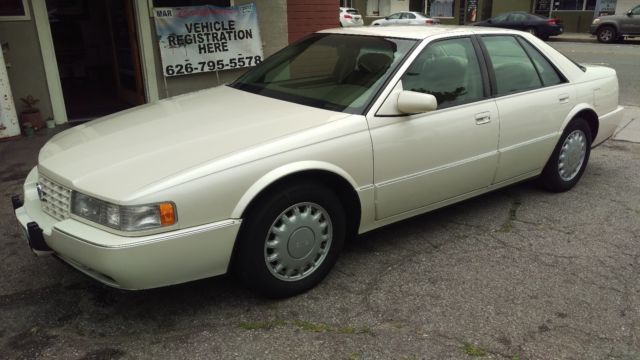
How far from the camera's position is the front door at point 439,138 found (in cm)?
341

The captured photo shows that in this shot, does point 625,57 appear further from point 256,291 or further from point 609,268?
point 256,291

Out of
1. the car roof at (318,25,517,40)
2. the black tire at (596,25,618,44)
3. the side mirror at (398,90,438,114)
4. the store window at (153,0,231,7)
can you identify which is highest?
the store window at (153,0,231,7)

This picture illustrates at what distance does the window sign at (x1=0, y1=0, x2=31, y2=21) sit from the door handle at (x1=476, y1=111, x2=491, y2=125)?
579 centimetres

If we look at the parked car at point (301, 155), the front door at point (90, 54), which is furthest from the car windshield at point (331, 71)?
the front door at point (90, 54)

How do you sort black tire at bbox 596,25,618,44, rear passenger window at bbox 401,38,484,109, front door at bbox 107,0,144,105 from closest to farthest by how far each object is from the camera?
rear passenger window at bbox 401,38,484,109 → front door at bbox 107,0,144,105 → black tire at bbox 596,25,618,44

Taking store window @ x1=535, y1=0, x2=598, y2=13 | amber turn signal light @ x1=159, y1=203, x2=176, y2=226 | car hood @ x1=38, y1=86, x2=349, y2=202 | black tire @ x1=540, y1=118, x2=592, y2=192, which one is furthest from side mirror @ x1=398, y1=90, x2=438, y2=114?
store window @ x1=535, y1=0, x2=598, y2=13

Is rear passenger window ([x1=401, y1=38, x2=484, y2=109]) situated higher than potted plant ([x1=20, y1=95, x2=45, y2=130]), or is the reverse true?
rear passenger window ([x1=401, y1=38, x2=484, y2=109])

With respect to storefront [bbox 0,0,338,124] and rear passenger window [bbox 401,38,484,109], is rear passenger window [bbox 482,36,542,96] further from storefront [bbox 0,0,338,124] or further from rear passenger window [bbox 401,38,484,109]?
storefront [bbox 0,0,338,124]

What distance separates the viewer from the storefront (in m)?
6.79

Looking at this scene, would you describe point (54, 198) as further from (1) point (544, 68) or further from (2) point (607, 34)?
(2) point (607, 34)

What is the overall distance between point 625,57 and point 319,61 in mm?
15739

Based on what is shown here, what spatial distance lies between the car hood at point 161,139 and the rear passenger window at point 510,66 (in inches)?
62.3

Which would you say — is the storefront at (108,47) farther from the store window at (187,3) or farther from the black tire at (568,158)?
the black tire at (568,158)

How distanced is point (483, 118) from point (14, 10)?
595 centimetres
